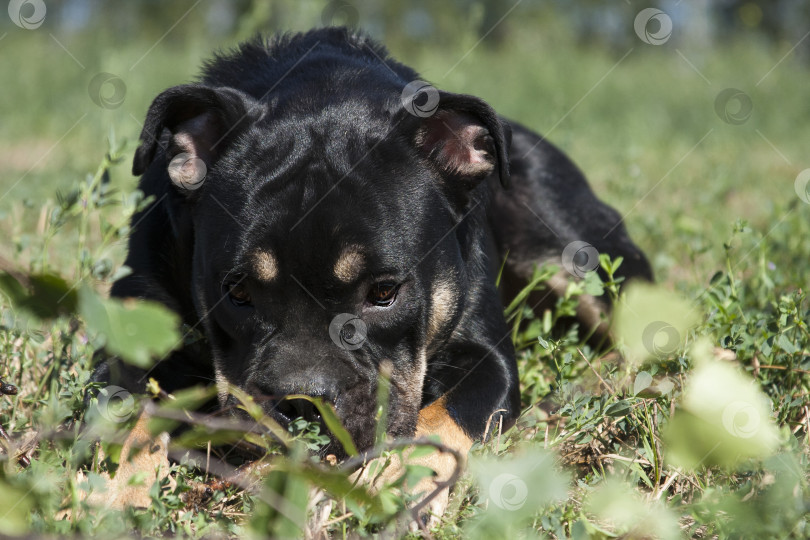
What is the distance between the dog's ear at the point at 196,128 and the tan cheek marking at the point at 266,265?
0.65m

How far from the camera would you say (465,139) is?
3.80 meters

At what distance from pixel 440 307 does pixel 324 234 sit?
2.41 feet

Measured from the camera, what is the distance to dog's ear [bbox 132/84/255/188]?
344cm

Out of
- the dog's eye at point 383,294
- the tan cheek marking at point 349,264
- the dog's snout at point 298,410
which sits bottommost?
the dog's snout at point 298,410

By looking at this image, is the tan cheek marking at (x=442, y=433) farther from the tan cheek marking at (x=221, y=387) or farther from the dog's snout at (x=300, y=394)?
the tan cheek marking at (x=221, y=387)

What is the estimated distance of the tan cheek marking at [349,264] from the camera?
10.4 feet

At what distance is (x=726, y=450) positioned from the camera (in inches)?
81.0

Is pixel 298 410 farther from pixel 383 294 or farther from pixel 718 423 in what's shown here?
pixel 718 423

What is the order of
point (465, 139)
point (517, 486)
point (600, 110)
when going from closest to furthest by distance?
point (517, 486) → point (465, 139) → point (600, 110)

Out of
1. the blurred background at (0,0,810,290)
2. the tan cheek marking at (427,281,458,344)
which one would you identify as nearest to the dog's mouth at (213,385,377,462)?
the tan cheek marking at (427,281,458,344)

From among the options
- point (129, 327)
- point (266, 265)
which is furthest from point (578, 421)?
point (129, 327)

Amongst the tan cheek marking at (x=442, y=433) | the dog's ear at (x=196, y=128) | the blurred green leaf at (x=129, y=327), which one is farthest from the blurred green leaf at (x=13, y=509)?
the dog's ear at (x=196, y=128)

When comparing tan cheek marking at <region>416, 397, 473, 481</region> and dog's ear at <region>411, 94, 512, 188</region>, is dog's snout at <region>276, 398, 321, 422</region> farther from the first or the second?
dog's ear at <region>411, 94, 512, 188</region>

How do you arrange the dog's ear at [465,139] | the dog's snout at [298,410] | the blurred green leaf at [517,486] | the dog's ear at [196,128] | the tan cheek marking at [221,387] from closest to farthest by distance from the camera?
1. the blurred green leaf at [517,486]
2. the dog's snout at [298,410]
3. the tan cheek marking at [221,387]
4. the dog's ear at [196,128]
5. the dog's ear at [465,139]
